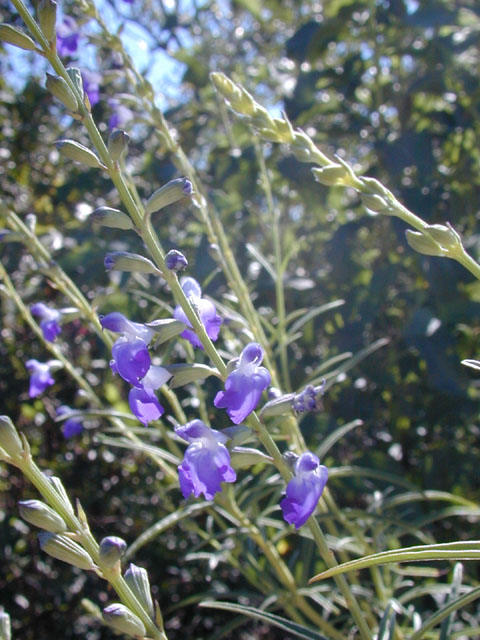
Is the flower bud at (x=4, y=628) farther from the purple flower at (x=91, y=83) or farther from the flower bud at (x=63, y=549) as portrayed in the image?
the purple flower at (x=91, y=83)

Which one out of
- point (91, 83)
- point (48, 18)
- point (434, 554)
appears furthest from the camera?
point (91, 83)

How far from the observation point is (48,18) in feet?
2.39

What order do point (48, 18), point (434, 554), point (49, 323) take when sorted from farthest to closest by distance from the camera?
point (49, 323) → point (48, 18) → point (434, 554)

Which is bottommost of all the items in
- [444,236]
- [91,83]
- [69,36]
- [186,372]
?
[186,372]

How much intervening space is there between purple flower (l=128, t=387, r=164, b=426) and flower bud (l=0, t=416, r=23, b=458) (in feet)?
0.49

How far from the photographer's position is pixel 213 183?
264 cm

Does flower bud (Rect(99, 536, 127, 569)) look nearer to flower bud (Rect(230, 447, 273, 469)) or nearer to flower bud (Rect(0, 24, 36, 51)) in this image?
flower bud (Rect(230, 447, 273, 469))

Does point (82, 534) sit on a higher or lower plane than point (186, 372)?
lower

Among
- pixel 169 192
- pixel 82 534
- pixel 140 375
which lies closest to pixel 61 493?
pixel 82 534

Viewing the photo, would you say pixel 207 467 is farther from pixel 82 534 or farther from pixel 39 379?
pixel 39 379

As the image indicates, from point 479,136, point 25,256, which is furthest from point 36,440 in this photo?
point 479,136

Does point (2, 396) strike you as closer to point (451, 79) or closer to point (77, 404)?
point (77, 404)

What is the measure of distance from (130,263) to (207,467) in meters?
0.28

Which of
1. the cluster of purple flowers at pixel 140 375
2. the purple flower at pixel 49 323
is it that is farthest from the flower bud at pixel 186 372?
the purple flower at pixel 49 323
